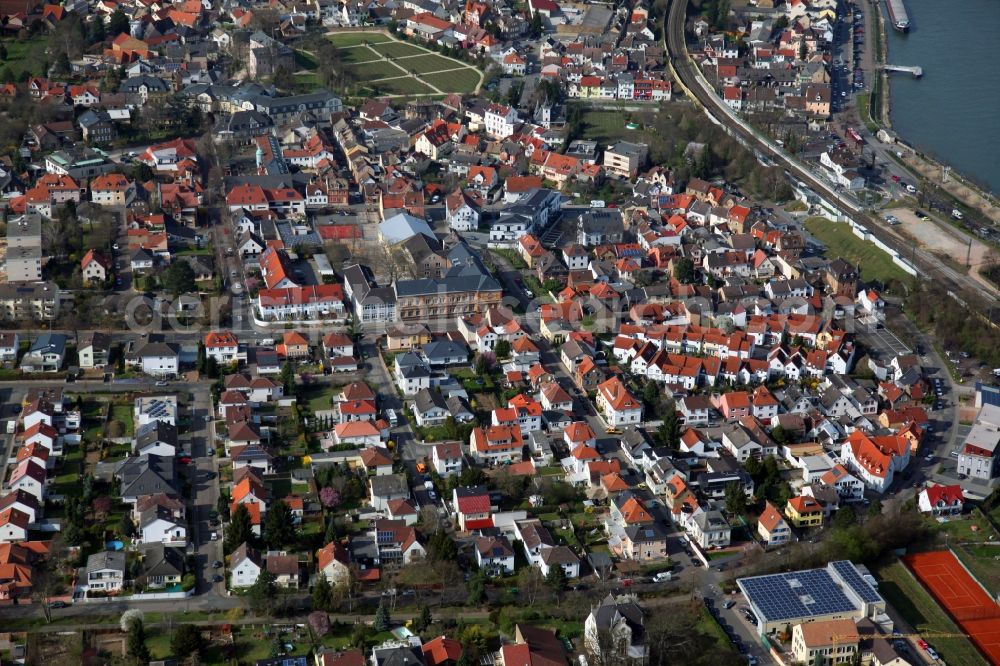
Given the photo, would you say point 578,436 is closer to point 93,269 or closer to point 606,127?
point 93,269

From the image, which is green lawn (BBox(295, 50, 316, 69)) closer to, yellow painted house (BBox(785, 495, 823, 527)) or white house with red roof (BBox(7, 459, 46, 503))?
white house with red roof (BBox(7, 459, 46, 503))

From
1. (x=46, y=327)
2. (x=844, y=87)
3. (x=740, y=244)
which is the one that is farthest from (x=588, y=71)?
(x=46, y=327)

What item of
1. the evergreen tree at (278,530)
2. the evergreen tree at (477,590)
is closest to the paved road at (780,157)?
the evergreen tree at (477,590)

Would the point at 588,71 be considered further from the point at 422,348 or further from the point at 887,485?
the point at 887,485

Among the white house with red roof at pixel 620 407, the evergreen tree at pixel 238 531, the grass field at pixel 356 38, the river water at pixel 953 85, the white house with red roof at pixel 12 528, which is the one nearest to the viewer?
the evergreen tree at pixel 238 531

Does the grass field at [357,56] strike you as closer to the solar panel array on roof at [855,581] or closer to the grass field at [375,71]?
the grass field at [375,71]

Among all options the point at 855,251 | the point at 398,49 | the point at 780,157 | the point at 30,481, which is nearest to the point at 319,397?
the point at 30,481
